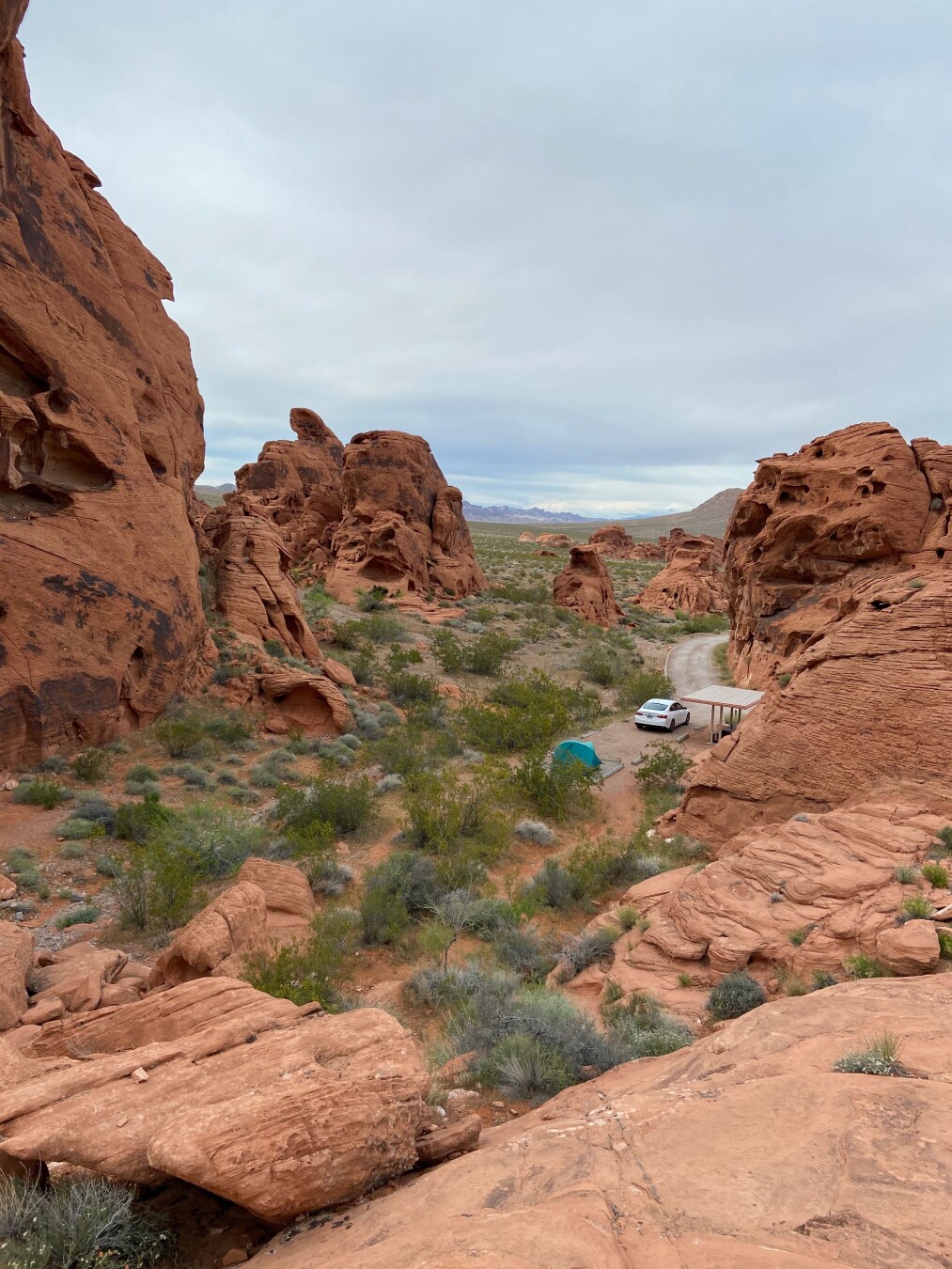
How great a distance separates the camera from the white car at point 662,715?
70.1 ft

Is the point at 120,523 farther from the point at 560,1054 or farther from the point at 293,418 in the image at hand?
the point at 293,418

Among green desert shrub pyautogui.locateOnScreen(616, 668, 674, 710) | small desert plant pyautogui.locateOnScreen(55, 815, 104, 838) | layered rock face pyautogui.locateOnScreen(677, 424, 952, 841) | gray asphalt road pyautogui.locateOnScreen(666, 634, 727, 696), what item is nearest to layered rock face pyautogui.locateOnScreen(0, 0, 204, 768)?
small desert plant pyautogui.locateOnScreen(55, 815, 104, 838)

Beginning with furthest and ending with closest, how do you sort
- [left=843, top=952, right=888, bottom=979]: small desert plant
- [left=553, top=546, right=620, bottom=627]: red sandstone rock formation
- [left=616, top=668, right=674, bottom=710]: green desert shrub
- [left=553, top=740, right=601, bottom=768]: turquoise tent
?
[left=553, top=546, right=620, bottom=627]: red sandstone rock formation
[left=616, top=668, right=674, bottom=710]: green desert shrub
[left=553, top=740, right=601, bottom=768]: turquoise tent
[left=843, top=952, right=888, bottom=979]: small desert plant

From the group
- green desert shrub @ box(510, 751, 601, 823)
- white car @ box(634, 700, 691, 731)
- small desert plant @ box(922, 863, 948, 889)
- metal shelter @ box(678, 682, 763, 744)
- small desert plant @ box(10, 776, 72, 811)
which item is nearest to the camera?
small desert plant @ box(922, 863, 948, 889)

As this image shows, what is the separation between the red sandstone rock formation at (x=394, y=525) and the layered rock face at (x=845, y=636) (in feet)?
74.5

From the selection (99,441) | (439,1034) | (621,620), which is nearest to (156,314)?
(99,441)

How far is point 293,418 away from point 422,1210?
53300mm

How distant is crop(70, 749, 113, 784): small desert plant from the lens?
12758mm

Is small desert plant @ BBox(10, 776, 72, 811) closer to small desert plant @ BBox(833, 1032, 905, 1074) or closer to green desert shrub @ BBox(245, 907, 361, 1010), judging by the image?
green desert shrub @ BBox(245, 907, 361, 1010)

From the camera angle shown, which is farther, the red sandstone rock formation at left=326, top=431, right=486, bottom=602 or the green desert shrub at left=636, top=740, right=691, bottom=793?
the red sandstone rock formation at left=326, top=431, right=486, bottom=602

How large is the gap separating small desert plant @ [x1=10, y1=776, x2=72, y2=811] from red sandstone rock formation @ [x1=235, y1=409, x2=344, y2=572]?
2988 cm

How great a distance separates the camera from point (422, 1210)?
3.11 m

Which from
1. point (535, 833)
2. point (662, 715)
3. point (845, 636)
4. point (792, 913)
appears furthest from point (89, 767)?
point (662, 715)

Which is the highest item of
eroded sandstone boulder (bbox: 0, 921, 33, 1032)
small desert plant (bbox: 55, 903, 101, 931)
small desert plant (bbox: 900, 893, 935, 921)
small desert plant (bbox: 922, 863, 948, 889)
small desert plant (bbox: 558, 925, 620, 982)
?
small desert plant (bbox: 922, 863, 948, 889)
